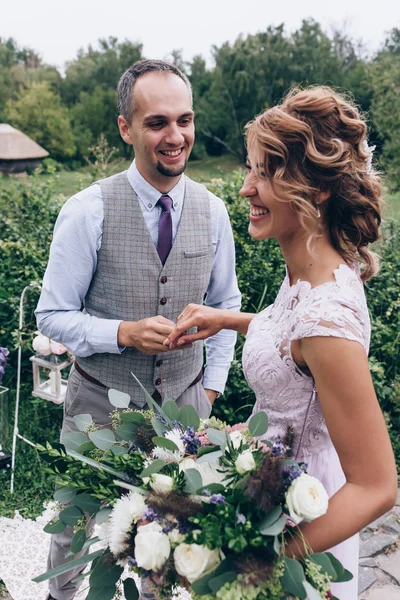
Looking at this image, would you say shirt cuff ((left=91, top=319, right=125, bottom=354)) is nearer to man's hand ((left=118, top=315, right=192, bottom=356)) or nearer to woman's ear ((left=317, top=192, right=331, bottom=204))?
man's hand ((left=118, top=315, right=192, bottom=356))

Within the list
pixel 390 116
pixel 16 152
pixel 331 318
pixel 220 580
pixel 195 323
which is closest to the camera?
pixel 220 580

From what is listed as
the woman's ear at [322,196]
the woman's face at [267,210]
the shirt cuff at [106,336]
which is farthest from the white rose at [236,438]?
the shirt cuff at [106,336]

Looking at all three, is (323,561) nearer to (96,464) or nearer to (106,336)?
(96,464)

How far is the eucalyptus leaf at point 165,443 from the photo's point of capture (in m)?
1.39

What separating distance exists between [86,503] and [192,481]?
1.09 feet

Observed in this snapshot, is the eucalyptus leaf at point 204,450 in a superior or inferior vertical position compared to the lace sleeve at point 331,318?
inferior

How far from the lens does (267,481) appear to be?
48.6 inches

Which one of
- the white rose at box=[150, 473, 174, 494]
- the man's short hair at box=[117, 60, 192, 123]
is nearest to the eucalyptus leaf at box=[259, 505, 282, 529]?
the white rose at box=[150, 473, 174, 494]

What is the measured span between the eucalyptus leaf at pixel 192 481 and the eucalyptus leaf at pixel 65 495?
35cm

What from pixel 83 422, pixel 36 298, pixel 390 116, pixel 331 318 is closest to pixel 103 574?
pixel 83 422

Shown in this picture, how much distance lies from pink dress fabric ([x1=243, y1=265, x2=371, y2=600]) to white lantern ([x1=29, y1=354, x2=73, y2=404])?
214cm

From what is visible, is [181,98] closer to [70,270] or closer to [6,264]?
[70,270]

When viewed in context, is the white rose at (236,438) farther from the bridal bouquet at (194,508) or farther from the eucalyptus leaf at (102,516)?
the eucalyptus leaf at (102,516)

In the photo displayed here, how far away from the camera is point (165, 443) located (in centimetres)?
139
